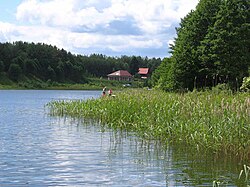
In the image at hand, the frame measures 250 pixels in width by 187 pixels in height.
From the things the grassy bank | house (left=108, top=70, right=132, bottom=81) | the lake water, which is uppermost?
house (left=108, top=70, right=132, bottom=81)

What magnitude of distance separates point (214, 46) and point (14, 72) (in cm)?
10588

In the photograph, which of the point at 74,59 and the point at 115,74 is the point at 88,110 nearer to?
the point at 74,59

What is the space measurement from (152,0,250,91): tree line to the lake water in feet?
76.0

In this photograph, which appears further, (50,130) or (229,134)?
(50,130)

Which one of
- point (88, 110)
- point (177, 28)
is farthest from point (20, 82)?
point (88, 110)

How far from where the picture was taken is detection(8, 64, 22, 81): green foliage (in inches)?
5517

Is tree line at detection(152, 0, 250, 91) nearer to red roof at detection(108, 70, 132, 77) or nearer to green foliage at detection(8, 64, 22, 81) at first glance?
green foliage at detection(8, 64, 22, 81)

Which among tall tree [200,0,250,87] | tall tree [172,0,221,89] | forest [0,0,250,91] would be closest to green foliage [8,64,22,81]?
forest [0,0,250,91]

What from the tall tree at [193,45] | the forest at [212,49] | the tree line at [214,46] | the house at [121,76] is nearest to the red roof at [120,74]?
the house at [121,76]

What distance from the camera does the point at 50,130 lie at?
80.8ft

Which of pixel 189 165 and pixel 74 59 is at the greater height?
pixel 74 59

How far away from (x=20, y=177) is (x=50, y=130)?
12.0 metres

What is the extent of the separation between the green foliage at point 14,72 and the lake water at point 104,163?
121657 millimetres

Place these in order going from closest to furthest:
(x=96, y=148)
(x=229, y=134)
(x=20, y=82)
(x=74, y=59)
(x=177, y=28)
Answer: (x=229, y=134) < (x=96, y=148) < (x=177, y=28) < (x=20, y=82) < (x=74, y=59)
